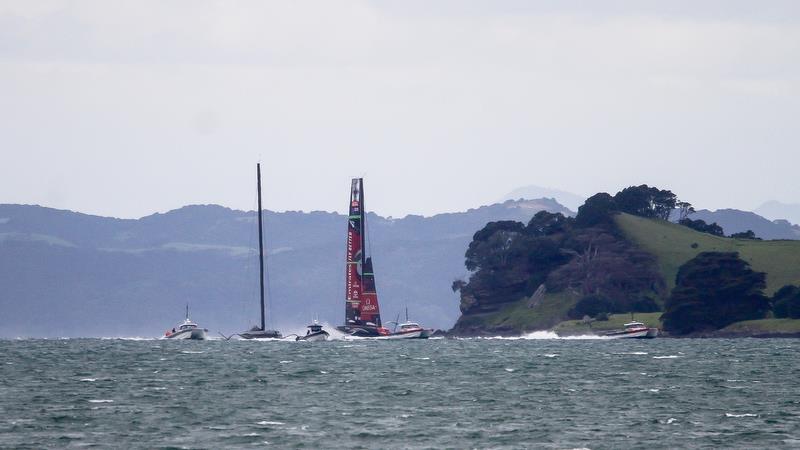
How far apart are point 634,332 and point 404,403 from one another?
123387 mm

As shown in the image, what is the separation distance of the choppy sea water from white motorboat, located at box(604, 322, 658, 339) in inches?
2950

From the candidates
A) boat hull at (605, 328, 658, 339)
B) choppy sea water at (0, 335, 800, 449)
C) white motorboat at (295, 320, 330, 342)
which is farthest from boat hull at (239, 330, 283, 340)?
choppy sea water at (0, 335, 800, 449)

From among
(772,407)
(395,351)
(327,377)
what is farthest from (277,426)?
(395,351)

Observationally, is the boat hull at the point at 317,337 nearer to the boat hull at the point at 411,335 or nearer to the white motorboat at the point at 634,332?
the boat hull at the point at 411,335

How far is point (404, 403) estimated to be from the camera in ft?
245

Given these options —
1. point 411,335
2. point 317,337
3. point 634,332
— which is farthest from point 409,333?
point 634,332

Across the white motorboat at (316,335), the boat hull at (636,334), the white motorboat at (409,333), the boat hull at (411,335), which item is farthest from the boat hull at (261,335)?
the boat hull at (636,334)

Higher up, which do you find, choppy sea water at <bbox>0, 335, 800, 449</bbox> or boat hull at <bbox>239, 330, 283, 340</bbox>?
boat hull at <bbox>239, 330, 283, 340</bbox>

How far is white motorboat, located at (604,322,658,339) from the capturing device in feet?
636

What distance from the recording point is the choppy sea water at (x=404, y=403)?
59531 millimetres

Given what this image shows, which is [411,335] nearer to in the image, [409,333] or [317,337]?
[409,333]

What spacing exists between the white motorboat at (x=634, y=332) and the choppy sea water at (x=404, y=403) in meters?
74.9

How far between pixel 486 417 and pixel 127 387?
26.9 metres

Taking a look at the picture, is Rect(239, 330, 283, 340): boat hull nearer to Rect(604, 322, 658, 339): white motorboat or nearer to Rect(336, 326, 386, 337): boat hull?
Rect(336, 326, 386, 337): boat hull
